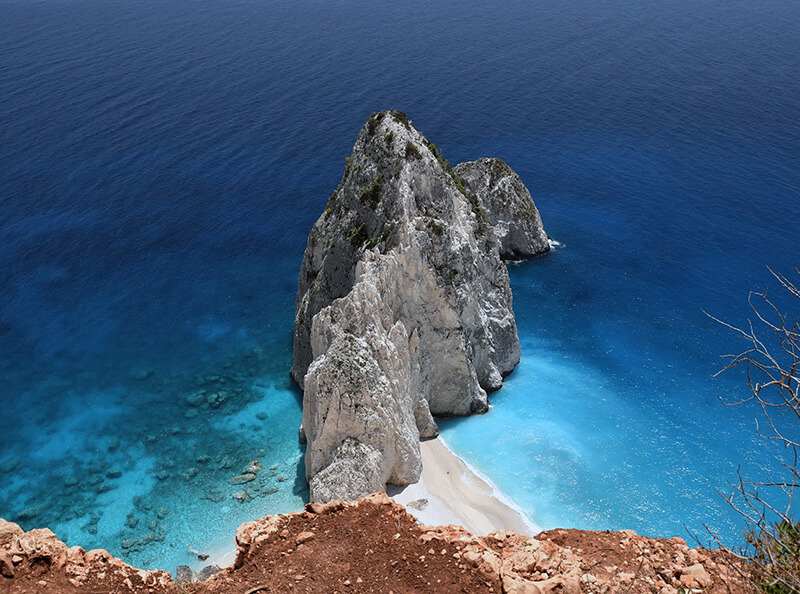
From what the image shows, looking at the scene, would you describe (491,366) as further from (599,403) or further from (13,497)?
(13,497)

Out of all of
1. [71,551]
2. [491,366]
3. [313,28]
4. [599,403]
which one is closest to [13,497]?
[71,551]

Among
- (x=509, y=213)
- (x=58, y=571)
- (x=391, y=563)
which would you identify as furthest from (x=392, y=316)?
(x=509, y=213)

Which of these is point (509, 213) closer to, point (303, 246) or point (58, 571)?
point (303, 246)

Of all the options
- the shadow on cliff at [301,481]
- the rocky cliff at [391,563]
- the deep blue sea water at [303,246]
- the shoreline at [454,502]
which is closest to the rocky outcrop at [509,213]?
the deep blue sea water at [303,246]

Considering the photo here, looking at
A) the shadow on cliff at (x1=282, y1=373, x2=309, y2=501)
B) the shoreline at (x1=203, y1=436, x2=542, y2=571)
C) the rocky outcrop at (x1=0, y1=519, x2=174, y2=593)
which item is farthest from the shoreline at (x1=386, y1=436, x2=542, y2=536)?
the rocky outcrop at (x1=0, y1=519, x2=174, y2=593)

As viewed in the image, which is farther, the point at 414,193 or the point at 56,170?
the point at 56,170

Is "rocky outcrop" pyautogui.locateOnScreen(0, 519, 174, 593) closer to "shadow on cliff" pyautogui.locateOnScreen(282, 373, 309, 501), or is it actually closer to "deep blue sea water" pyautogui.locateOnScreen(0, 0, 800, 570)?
"deep blue sea water" pyautogui.locateOnScreen(0, 0, 800, 570)
